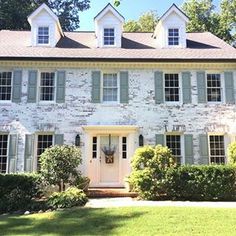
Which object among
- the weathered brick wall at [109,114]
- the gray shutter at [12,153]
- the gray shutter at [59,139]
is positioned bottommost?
the gray shutter at [12,153]

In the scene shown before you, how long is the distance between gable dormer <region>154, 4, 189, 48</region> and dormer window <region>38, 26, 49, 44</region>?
5728 millimetres

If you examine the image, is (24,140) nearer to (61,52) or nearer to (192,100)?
(61,52)

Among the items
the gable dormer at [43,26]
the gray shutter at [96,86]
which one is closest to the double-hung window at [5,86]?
the gable dormer at [43,26]

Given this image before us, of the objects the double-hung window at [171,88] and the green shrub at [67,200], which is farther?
the double-hung window at [171,88]

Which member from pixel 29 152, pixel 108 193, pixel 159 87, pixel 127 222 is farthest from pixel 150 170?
pixel 29 152

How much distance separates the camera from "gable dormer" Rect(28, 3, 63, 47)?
17.7 m

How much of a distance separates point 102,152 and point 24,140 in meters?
3.53

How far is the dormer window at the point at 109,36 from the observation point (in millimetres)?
17953

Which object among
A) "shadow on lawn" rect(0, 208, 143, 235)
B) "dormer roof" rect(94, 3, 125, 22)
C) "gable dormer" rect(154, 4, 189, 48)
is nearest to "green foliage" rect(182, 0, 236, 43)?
"gable dormer" rect(154, 4, 189, 48)

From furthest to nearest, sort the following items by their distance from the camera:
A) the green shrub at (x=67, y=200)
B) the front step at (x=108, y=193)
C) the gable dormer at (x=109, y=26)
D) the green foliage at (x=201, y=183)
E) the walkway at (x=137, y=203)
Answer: the gable dormer at (x=109, y=26) → the front step at (x=108, y=193) → the green foliage at (x=201, y=183) → the green shrub at (x=67, y=200) → the walkway at (x=137, y=203)

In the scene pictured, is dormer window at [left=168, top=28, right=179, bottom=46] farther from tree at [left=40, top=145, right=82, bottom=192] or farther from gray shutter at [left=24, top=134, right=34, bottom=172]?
gray shutter at [left=24, top=134, right=34, bottom=172]

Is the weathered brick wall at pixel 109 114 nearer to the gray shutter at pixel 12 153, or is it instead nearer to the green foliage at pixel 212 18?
the gray shutter at pixel 12 153

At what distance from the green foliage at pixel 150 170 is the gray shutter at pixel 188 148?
221 cm

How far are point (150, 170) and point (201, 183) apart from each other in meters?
1.94
